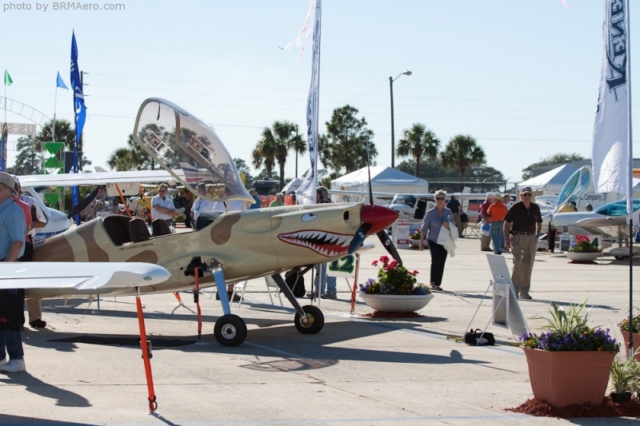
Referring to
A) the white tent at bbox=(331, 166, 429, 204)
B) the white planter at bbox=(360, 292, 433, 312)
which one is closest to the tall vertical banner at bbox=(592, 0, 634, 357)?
the white planter at bbox=(360, 292, 433, 312)

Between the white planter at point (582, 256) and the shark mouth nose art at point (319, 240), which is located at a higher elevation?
the shark mouth nose art at point (319, 240)

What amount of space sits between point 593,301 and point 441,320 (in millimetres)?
3810

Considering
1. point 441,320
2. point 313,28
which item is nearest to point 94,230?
point 441,320

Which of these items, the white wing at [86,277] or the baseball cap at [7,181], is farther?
the baseball cap at [7,181]

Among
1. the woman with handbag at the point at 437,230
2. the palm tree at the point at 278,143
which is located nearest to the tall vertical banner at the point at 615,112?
the woman with handbag at the point at 437,230

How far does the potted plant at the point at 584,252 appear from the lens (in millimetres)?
23281

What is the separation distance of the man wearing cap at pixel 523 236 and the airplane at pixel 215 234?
4.94 metres

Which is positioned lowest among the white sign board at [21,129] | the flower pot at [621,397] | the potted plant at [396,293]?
the flower pot at [621,397]

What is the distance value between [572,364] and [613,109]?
269 centimetres

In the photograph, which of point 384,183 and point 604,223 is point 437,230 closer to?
point 604,223

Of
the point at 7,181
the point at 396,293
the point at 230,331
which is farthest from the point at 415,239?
the point at 7,181

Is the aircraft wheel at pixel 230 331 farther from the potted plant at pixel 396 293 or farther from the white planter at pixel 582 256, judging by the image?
the white planter at pixel 582 256

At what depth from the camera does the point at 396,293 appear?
1198cm

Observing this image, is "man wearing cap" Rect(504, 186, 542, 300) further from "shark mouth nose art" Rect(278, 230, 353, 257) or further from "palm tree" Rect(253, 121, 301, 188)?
"palm tree" Rect(253, 121, 301, 188)
